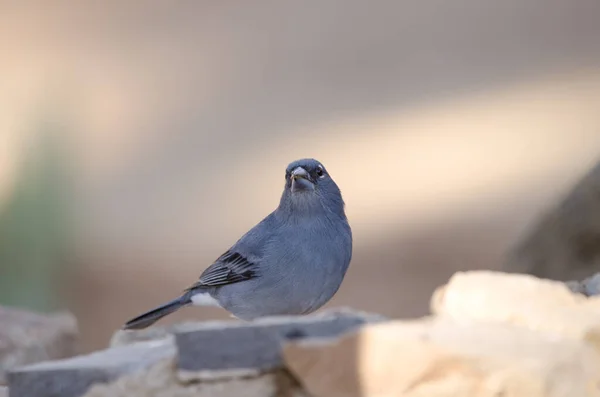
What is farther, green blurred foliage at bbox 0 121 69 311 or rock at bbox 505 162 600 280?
green blurred foliage at bbox 0 121 69 311

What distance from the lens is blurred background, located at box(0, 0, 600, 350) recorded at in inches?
208

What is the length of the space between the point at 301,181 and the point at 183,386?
1.12 meters

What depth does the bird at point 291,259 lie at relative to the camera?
2.44 metres

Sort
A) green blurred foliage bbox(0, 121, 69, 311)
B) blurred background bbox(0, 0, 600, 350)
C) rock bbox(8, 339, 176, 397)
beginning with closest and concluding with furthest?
rock bbox(8, 339, 176, 397) → blurred background bbox(0, 0, 600, 350) → green blurred foliage bbox(0, 121, 69, 311)

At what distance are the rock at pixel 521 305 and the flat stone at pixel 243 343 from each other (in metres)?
0.23

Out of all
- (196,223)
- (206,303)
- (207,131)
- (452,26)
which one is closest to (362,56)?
(452,26)

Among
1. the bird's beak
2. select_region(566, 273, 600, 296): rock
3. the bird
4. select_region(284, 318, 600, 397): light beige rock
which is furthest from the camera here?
the bird's beak

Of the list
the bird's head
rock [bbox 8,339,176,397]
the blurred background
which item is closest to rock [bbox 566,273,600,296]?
the bird's head

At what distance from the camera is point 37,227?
5.98m

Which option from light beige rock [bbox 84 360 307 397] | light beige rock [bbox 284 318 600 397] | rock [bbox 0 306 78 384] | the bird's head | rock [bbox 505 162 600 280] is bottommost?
rock [bbox 0 306 78 384]

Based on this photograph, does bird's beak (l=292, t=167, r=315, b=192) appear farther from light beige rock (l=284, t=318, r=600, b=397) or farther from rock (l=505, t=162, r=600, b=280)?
rock (l=505, t=162, r=600, b=280)

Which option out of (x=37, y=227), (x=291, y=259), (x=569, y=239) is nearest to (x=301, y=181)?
(x=291, y=259)

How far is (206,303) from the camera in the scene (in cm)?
281

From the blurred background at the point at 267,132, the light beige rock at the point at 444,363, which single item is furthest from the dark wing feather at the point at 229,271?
the blurred background at the point at 267,132
